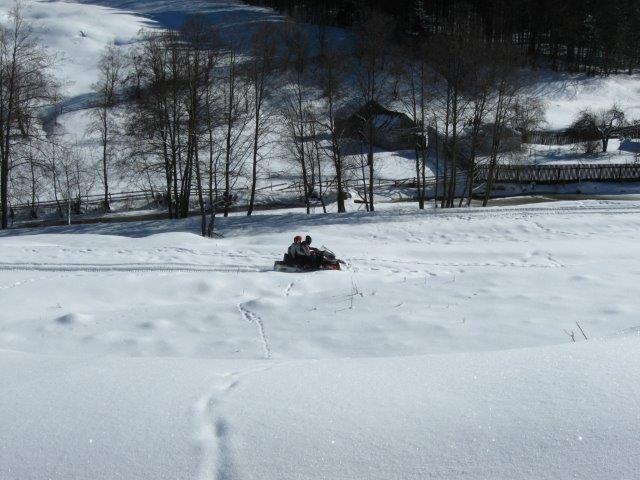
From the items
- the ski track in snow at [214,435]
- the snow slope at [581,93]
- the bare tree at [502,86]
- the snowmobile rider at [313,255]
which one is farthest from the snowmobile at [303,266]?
the snow slope at [581,93]

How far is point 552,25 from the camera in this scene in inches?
3014

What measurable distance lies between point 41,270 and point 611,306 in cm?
1345

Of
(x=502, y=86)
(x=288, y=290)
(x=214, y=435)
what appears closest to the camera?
(x=214, y=435)

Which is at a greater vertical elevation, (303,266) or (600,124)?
(600,124)

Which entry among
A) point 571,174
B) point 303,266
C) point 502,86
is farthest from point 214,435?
point 571,174

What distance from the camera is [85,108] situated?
56.8m

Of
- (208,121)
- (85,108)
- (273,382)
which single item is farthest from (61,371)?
(85,108)

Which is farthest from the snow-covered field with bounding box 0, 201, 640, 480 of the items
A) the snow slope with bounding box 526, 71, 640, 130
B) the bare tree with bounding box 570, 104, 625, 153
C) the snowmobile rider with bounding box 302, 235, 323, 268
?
the snow slope with bounding box 526, 71, 640, 130

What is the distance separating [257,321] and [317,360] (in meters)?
4.23

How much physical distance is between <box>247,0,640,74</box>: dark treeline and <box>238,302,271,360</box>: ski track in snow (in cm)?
6078

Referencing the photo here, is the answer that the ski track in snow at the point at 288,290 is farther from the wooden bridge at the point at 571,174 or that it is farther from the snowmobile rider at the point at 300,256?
the wooden bridge at the point at 571,174

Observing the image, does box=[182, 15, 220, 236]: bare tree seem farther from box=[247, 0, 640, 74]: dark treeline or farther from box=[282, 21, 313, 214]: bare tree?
box=[247, 0, 640, 74]: dark treeline

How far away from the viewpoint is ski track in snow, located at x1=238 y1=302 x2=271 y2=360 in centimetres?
963

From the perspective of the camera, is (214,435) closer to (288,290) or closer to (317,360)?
(317,360)
